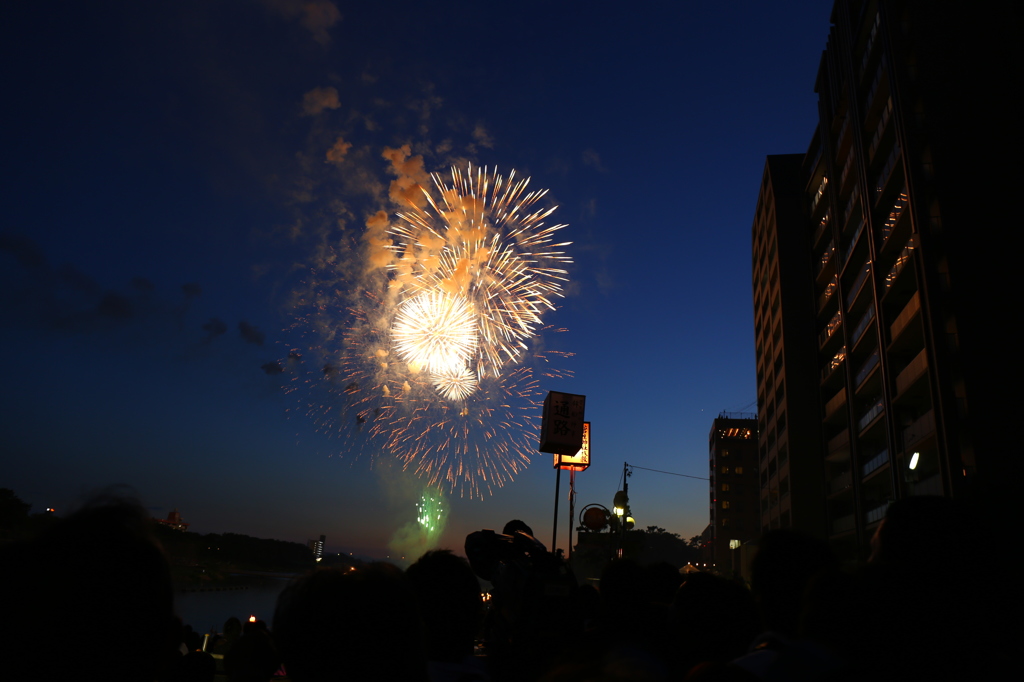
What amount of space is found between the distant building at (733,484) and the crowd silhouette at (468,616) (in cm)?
9279

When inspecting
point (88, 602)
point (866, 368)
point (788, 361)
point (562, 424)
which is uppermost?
point (788, 361)

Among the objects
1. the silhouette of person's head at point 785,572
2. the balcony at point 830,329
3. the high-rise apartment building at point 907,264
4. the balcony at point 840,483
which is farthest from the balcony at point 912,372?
the silhouette of person's head at point 785,572

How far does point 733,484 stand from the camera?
91.1 meters

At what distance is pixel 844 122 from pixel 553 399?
92.8 ft

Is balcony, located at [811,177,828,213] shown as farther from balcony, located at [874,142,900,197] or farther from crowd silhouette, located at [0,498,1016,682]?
crowd silhouette, located at [0,498,1016,682]

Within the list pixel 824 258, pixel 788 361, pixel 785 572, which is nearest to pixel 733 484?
pixel 788 361

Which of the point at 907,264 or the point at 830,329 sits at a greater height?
the point at 830,329

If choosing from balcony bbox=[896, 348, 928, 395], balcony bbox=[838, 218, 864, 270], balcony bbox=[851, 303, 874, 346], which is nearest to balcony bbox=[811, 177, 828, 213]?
balcony bbox=[838, 218, 864, 270]

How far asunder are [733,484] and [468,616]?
9770cm

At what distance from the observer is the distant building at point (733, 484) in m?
88.8

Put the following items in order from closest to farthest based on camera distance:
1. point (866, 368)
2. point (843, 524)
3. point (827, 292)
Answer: point (866, 368)
point (843, 524)
point (827, 292)

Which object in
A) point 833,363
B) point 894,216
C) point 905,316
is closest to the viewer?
point 905,316

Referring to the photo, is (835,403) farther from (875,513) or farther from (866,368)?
(875,513)

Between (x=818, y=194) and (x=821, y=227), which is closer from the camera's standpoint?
(x=821, y=227)
